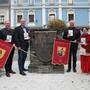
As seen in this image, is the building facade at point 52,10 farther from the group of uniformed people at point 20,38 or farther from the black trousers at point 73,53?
the group of uniformed people at point 20,38

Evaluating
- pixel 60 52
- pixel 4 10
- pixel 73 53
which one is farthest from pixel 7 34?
pixel 4 10

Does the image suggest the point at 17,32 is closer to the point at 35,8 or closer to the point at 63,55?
the point at 63,55

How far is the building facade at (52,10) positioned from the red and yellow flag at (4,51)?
49672mm

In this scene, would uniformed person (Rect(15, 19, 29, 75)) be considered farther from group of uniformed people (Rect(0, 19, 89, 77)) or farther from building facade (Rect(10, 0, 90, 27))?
building facade (Rect(10, 0, 90, 27))

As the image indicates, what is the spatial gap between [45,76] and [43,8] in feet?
165

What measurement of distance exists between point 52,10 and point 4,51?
50919 mm

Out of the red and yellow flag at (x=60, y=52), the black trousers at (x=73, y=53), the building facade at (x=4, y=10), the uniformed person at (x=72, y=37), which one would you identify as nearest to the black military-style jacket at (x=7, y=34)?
the red and yellow flag at (x=60, y=52)

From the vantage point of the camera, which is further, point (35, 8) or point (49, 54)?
point (35, 8)

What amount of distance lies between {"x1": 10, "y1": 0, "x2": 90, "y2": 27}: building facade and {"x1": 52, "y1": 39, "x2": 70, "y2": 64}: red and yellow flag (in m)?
48.8

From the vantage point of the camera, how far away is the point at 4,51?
1426 centimetres

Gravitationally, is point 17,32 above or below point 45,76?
above

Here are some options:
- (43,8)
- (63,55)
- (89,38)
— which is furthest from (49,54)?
(43,8)

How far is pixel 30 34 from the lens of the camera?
15.0 meters

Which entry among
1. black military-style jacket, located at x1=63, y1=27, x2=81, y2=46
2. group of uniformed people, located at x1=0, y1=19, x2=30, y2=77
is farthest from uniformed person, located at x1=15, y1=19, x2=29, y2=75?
black military-style jacket, located at x1=63, y1=27, x2=81, y2=46
